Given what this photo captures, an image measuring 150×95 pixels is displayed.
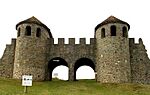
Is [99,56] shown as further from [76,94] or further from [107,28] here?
[76,94]

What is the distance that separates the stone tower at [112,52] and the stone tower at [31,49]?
751cm

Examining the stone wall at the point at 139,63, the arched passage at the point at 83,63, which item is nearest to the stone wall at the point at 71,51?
the arched passage at the point at 83,63

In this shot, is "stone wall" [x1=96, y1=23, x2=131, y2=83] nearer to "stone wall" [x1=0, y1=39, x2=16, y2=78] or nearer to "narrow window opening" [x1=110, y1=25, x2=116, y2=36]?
"narrow window opening" [x1=110, y1=25, x2=116, y2=36]

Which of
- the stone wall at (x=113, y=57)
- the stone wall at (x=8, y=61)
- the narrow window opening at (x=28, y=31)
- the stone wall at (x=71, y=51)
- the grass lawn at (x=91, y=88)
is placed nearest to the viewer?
the grass lawn at (x=91, y=88)

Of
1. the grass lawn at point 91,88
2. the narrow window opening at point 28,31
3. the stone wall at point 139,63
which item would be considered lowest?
the grass lawn at point 91,88

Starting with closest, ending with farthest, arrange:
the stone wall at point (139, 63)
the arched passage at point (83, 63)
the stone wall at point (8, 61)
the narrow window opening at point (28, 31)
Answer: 1. the stone wall at point (139, 63)
2. the narrow window opening at point (28, 31)
3. the stone wall at point (8, 61)
4. the arched passage at point (83, 63)

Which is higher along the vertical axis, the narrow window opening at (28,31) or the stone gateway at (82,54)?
the narrow window opening at (28,31)

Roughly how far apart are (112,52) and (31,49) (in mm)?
10613

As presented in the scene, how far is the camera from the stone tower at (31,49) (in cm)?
4019

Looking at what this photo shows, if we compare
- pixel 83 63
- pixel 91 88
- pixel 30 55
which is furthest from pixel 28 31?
pixel 91 88

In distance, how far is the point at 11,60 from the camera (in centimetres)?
4397

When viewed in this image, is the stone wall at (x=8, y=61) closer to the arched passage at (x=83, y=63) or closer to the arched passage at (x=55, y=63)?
the arched passage at (x=55, y=63)

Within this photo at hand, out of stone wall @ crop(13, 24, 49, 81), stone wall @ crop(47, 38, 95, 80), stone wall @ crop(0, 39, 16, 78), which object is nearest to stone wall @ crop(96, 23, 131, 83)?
stone wall @ crop(47, 38, 95, 80)

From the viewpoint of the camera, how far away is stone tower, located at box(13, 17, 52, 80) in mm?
40188
